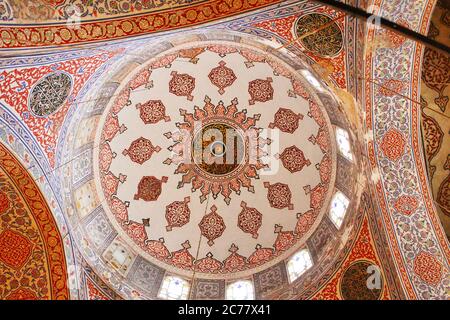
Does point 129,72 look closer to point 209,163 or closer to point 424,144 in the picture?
point 209,163

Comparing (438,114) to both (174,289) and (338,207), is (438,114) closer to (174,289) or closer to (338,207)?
(338,207)

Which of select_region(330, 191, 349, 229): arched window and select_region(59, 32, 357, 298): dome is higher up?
select_region(59, 32, 357, 298): dome

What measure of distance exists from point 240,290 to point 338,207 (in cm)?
294

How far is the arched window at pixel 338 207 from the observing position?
35.2ft

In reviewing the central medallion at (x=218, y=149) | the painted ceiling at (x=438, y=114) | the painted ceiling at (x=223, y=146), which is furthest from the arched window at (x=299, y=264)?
the painted ceiling at (x=438, y=114)

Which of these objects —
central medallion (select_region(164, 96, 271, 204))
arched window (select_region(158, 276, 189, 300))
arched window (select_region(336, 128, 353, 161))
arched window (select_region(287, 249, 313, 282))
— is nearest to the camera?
arched window (select_region(336, 128, 353, 161))

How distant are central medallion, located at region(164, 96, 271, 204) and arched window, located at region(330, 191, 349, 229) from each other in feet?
8.27

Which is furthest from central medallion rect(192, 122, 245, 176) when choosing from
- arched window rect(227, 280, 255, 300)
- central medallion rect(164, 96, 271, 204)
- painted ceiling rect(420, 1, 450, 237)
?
painted ceiling rect(420, 1, 450, 237)

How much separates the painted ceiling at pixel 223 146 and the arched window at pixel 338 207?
0.53 feet

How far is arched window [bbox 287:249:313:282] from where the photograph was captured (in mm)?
11302

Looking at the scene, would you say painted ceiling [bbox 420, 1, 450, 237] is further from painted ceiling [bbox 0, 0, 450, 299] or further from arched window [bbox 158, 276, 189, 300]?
arched window [bbox 158, 276, 189, 300]

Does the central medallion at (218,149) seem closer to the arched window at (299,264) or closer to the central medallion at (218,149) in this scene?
the central medallion at (218,149)

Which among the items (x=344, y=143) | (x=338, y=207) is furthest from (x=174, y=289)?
(x=344, y=143)

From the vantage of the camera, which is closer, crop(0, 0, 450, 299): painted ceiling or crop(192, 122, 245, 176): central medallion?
crop(0, 0, 450, 299): painted ceiling
